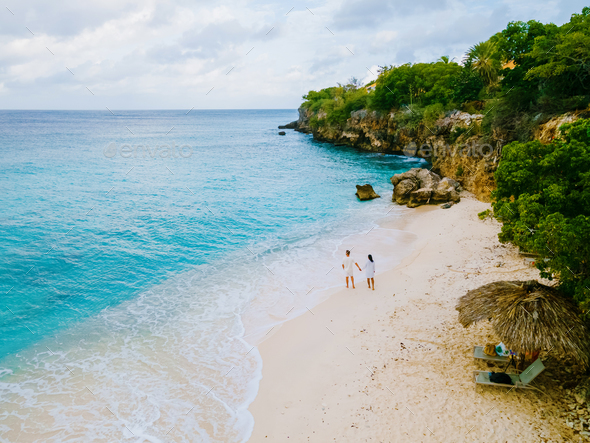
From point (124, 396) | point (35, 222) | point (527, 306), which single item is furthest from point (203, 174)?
point (527, 306)

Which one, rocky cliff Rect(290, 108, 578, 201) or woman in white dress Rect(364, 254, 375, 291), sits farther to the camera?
rocky cliff Rect(290, 108, 578, 201)

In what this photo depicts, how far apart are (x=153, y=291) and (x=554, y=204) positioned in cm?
1436

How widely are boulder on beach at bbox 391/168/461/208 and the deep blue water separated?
351cm

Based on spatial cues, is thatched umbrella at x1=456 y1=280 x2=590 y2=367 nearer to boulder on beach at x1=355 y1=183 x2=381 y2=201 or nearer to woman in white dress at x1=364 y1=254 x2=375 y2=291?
woman in white dress at x1=364 y1=254 x2=375 y2=291

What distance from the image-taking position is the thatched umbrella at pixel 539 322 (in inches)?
281

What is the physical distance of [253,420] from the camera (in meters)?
8.11

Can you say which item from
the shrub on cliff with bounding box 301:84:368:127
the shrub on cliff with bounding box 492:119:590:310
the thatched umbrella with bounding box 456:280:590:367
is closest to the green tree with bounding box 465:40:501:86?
the shrub on cliff with bounding box 301:84:368:127

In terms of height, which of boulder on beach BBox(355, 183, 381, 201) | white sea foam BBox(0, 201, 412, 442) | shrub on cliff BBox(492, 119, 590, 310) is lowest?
white sea foam BBox(0, 201, 412, 442)

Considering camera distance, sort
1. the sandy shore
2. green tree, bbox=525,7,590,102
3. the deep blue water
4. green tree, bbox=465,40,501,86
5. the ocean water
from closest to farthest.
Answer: the sandy shore < the ocean water < the deep blue water < green tree, bbox=525,7,590,102 < green tree, bbox=465,40,501,86

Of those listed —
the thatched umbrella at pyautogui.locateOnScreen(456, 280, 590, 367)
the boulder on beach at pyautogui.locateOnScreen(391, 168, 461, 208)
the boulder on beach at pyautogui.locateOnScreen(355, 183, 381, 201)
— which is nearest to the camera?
the thatched umbrella at pyautogui.locateOnScreen(456, 280, 590, 367)

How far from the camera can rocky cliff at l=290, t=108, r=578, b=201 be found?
78.4 feet

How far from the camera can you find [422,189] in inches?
1012

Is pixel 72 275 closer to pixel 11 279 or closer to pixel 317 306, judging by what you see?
pixel 11 279

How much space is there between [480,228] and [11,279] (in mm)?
23370
